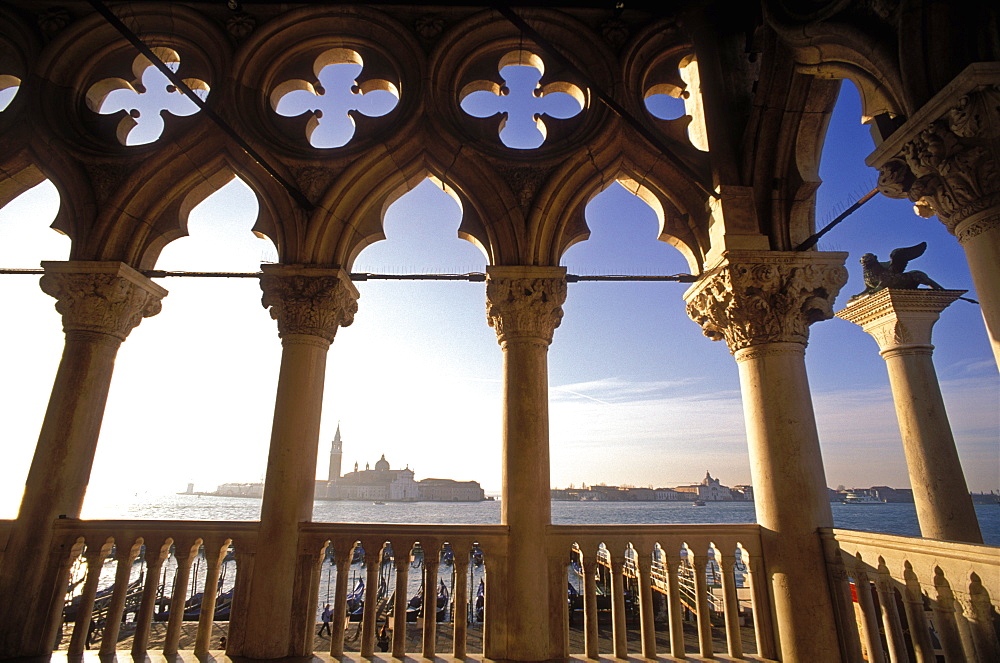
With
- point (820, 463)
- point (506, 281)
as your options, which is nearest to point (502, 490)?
point (506, 281)

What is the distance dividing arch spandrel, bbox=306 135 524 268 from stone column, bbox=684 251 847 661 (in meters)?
1.78

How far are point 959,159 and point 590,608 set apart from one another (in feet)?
10.7

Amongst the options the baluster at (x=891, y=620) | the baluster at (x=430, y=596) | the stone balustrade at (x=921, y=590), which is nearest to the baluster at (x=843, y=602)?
the stone balustrade at (x=921, y=590)

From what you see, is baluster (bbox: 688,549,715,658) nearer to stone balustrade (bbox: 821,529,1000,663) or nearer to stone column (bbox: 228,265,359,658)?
stone balustrade (bbox: 821,529,1000,663)

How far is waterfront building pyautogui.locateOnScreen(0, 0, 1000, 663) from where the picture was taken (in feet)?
9.87

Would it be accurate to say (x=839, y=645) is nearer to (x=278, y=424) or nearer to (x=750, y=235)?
(x=750, y=235)

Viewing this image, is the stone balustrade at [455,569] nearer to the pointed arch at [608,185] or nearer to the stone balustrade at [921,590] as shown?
the stone balustrade at [921,590]

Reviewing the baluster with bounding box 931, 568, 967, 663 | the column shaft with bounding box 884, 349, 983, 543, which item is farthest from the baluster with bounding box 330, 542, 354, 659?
the column shaft with bounding box 884, 349, 983, 543

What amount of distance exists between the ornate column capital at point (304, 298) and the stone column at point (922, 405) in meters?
4.97

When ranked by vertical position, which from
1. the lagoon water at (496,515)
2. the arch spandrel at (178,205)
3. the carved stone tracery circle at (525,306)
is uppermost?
the arch spandrel at (178,205)

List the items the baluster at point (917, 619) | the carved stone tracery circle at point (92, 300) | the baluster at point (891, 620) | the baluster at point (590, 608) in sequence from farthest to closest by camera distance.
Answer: the carved stone tracery circle at point (92, 300), the baluster at point (590, 608), the baluster at point (891, 620), the baluster at point (917, 619)

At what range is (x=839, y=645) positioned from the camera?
3436 millimetres

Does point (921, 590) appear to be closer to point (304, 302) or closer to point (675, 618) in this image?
point (675, 618)

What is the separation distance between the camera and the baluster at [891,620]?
2.96 m
